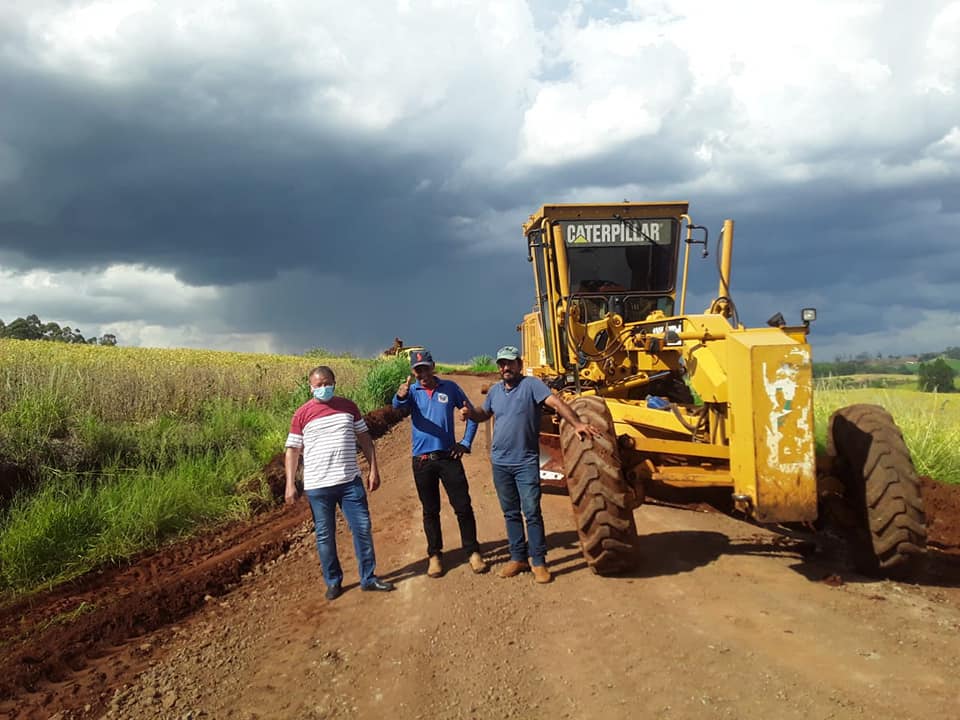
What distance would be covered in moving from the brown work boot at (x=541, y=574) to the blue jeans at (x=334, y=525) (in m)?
1.26

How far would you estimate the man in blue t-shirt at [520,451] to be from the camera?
5680 millimetres

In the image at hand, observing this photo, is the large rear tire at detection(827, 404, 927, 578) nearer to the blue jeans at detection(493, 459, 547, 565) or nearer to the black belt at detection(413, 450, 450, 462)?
the blue jeans at detection(493, 459, 547, 565)

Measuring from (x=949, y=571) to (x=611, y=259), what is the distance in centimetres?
482

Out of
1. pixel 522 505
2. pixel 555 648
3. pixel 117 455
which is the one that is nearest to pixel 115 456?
pixel 117 455

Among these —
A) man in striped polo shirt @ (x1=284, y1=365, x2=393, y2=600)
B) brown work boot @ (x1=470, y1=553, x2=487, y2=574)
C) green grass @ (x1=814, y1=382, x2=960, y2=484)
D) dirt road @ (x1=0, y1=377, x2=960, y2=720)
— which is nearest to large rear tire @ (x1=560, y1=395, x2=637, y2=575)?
dirt road @ (x1=0, y1=377, x2=960, y2=720)

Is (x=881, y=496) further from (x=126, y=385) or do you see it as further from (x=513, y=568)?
(x=126, y=385)

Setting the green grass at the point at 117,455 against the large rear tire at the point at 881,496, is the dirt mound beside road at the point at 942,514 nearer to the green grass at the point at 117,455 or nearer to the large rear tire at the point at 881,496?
the large rear tire at the point at 881,496

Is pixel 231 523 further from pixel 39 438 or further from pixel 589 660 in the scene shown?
pixel 589 660

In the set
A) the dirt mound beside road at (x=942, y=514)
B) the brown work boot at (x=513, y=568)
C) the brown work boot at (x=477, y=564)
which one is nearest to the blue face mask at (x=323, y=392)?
the brown work boot at (x=477, y=564)

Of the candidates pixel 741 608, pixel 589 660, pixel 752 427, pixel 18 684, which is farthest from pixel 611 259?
pixel 18 684

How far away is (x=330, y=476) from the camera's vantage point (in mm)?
5668

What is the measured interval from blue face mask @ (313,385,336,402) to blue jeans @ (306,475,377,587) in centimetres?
69

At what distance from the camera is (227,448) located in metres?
11.4

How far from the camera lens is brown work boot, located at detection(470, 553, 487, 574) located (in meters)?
5.86
